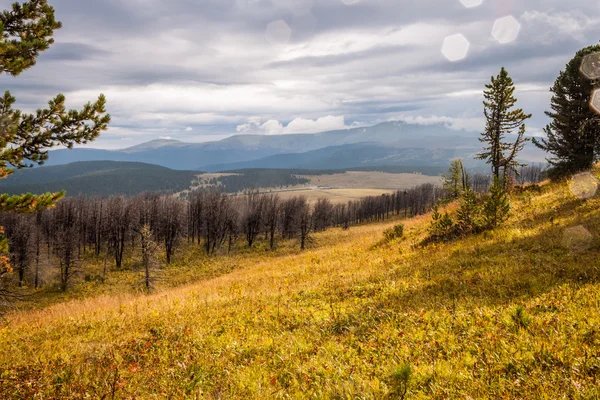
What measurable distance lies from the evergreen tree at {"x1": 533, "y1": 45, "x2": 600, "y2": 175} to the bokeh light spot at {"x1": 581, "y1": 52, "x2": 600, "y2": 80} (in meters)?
0.42

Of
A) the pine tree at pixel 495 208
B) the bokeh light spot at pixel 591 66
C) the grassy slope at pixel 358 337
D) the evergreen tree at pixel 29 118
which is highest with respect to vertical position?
the bokeh light spot at pixel 591 66

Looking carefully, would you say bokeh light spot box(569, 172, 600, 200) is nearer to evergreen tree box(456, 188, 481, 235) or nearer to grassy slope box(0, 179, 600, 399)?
grassy slope box(0, 179, 600, 399)

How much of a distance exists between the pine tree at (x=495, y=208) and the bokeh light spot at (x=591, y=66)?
22324 mm

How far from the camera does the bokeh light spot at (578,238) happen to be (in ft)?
34.4

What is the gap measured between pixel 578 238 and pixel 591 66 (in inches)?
1046

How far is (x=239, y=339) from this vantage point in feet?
29.3

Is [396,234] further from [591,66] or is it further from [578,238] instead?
[591,66]

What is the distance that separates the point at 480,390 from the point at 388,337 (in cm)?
261

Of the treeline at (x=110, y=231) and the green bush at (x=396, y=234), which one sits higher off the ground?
the green bush at (x=396, y=234)

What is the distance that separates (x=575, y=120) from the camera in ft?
95.6

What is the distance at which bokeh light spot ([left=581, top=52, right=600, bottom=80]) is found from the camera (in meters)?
26.8

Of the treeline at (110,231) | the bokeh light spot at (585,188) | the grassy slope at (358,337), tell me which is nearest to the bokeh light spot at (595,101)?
the bokeh light spot at (585,188)

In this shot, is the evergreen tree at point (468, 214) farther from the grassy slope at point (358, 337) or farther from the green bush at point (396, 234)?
the green bush at point (396, 234)

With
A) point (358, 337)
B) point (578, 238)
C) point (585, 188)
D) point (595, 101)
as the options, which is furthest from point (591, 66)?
point (358, 337)
